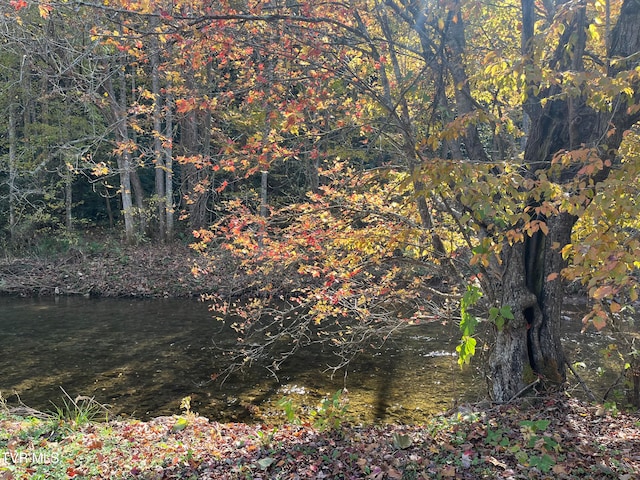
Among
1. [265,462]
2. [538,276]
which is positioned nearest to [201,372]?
[265,462]

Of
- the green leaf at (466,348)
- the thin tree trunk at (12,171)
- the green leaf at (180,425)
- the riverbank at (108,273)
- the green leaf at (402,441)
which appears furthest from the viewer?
the thin tree trunk at (12,171)

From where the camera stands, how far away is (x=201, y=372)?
952 cm

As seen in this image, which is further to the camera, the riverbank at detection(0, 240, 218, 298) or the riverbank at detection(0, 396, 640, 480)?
the riverbank at detection(0, 240, 218, 298)

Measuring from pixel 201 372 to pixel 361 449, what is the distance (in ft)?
17.8

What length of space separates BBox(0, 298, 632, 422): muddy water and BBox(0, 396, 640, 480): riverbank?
Result: 1966mm

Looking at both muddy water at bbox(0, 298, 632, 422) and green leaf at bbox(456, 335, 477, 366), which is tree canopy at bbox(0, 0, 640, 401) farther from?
muddy water at bbox(0, 298, 632, 422)

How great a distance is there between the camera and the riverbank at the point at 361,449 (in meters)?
4.13

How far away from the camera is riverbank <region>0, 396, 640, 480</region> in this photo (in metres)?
4.13

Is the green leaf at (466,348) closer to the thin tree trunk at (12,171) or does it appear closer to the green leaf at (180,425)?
the green leaf at (180,425)

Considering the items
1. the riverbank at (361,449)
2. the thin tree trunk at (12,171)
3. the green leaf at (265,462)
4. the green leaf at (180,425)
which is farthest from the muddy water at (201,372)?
the thin tree trunk at (12,171)

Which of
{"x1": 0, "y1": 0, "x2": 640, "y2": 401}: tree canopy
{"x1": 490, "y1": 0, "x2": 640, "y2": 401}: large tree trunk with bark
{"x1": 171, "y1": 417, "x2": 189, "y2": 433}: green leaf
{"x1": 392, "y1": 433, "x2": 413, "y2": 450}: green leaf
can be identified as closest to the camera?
{"x1": 0, "y1": 0, "x2": 640, "y2": 401}: tree canopy

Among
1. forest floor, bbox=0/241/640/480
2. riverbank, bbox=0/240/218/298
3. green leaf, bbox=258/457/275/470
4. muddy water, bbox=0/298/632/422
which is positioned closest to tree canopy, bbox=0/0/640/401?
forest floor, bbox=0/241/640/480

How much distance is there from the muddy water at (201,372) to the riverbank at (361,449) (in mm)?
1966

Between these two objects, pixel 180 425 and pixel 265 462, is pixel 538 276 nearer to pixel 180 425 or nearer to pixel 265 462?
pixel 265 462
